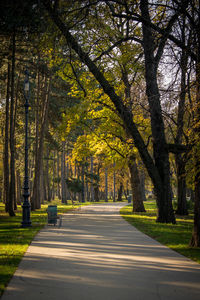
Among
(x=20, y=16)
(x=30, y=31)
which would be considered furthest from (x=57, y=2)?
(x=20, y=16)

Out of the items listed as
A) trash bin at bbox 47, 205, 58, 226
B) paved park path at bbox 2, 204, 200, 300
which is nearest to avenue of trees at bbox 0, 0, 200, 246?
paved park path at bbox 2, 204, 200, 300

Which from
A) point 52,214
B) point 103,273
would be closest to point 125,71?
point 52,214

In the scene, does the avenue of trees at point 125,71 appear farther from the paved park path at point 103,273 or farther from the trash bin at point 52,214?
the trash bin at point 52,214

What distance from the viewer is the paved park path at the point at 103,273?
4.76m

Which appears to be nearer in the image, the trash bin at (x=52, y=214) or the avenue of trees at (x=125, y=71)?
the avenue of trees at (x=125, y=71)

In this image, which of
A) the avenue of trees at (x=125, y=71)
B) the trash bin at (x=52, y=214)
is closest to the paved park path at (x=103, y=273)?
the avenue of trees at (x=125, y=71)

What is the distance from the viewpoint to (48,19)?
29.4 feet

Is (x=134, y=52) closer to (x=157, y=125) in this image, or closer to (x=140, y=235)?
(x=157, y=125)

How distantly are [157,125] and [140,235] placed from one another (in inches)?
231

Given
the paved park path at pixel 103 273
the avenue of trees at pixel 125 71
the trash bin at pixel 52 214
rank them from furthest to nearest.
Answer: the trash bin at pixel 52 214 → the avenue of trees at pixel 125 71 → the paved park path at pixel 103 273

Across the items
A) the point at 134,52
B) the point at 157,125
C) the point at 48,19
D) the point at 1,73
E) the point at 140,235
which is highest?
the point at 1,73

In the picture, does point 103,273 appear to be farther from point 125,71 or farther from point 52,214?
point 125,71

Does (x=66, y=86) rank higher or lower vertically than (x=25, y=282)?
higher

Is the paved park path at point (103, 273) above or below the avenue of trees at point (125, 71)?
below
